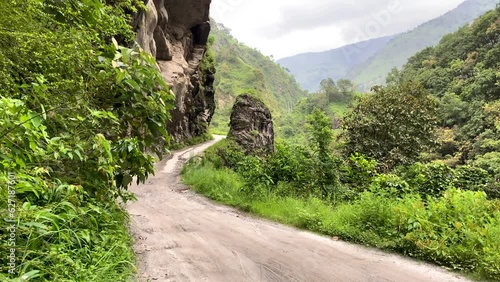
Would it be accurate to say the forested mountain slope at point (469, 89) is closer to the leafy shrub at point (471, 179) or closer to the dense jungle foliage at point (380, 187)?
the dense jungle foliage at point (380, 187)

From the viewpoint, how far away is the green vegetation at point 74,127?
301 centimetres

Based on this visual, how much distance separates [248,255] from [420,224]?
122 inches

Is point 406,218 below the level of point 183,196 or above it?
above

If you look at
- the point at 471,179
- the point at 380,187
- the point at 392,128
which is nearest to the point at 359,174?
the point at 380,187

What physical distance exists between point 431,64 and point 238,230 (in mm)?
56773

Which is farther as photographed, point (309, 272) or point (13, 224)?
point (309, 272)

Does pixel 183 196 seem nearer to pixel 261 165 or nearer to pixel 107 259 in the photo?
pixel 261 165

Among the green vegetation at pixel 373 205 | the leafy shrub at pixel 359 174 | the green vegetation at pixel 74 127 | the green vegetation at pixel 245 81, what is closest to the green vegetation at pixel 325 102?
the green vegetation at pixel 245 81

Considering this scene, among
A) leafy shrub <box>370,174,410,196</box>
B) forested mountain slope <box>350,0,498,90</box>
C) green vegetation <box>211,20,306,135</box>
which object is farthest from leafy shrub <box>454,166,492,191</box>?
forested mountain slope <box>350,0,498,90</box>

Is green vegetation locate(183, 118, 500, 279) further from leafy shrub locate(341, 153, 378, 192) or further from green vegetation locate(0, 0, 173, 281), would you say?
green vegetation locate(0, 0, 173, 281)

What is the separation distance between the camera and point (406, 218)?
5812 mm

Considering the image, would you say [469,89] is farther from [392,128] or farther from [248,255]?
[248,255]

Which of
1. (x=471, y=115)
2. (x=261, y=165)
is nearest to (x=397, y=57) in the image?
(x=471, y=115)

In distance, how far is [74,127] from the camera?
382 cm
